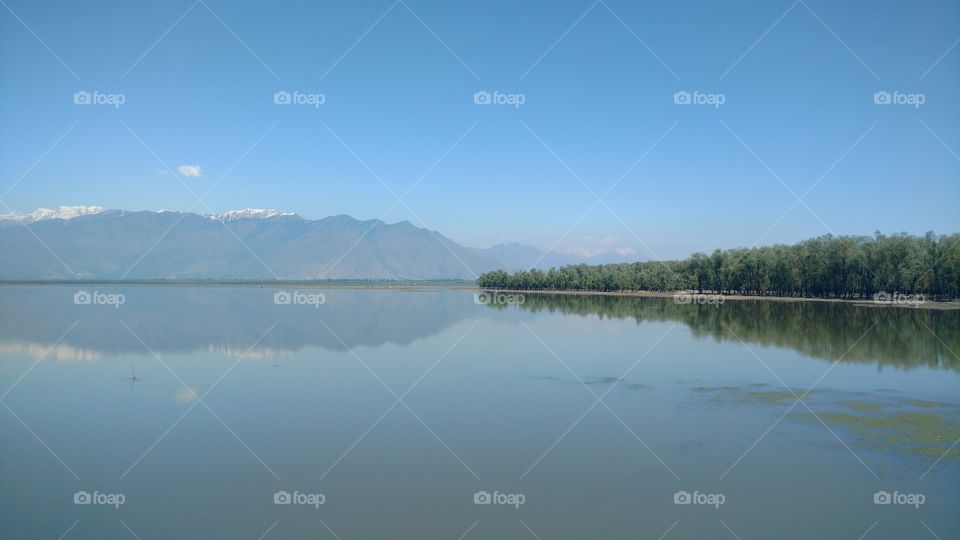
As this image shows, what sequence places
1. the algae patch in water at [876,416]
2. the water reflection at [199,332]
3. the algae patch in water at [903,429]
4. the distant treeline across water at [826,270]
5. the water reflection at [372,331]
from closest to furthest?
1. the algae patch in water at [903,429]
2. the algae patch in water at [876,416]
3. the water reflection at [372,331]
4. the water reflection at [199,332]
5. the distant treeline across water at [826,270]

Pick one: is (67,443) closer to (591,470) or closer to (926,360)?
(591,470)

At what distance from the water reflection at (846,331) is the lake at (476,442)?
0.48 m

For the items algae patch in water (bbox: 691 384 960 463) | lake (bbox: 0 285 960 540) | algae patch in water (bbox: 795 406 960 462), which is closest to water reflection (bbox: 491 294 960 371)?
lake (bbox: 0 285 960 540)

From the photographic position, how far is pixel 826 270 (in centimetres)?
6059

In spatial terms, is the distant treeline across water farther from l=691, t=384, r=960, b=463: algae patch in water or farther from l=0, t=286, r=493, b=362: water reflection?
l=691, t=384, r=960, b=463: algae patch in water

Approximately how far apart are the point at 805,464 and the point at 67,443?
14.0 meters

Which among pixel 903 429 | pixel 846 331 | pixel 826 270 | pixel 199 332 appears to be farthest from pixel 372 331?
pixel 826 270

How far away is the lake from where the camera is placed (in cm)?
863

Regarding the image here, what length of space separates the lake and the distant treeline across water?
3524 centimetres

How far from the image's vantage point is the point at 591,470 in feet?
34.5

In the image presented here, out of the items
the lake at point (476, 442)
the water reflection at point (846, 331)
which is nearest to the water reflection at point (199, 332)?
the lake at point (476, 442)

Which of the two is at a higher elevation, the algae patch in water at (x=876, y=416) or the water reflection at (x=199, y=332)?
the water reflection at (x=199, y=332)

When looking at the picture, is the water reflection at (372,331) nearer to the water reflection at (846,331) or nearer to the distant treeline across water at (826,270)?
the water reflection at (846,331)

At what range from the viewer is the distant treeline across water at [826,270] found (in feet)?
175
